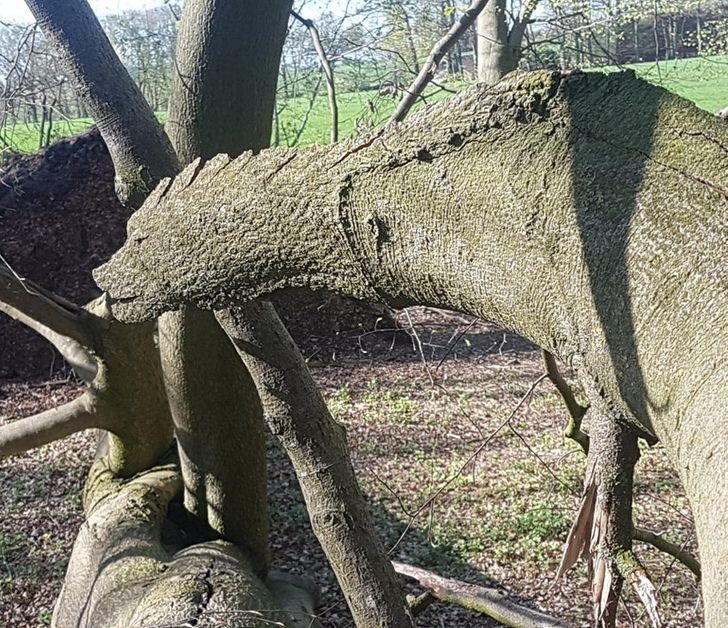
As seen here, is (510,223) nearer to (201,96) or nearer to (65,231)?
(201,96)

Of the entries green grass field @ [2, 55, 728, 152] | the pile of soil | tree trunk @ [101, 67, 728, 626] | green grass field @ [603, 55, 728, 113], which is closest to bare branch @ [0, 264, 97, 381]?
tree trunk @ [101, 67, 728, 626]

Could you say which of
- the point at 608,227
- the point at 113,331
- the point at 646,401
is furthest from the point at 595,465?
the point at 113,331

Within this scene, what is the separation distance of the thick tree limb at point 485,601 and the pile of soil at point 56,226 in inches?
186

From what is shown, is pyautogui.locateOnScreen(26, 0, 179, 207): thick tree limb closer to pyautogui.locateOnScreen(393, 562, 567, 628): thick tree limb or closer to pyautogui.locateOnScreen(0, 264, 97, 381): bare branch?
pyautogui.locateOnScreen(0, 264, 97, 381): bare branch

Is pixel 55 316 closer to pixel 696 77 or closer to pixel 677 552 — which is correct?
pixel 677 552

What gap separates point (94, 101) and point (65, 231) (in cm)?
517

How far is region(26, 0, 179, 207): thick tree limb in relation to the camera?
2953mm

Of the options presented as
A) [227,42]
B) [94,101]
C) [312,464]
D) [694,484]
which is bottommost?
[312,464]

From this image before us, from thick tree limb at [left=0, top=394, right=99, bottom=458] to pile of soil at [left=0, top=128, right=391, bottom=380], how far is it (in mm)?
3605

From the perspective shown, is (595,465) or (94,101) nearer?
(595,465)

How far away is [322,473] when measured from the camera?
104 inches

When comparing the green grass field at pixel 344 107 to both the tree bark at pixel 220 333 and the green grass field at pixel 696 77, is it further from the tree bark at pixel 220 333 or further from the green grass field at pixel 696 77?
the tree bark at pixel 220 333

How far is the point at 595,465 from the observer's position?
164cm

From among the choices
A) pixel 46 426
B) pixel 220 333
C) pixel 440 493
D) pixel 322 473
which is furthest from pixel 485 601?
pixel 46 426
